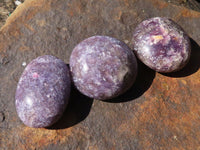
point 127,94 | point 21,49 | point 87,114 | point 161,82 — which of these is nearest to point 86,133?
point 87,114

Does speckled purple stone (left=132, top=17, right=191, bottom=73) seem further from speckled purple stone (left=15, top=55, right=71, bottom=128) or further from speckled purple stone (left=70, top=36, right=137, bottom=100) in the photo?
speckled purple stone (left=15, top=55, right=71, bottom=128)

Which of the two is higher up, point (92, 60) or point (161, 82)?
point (92, 60)

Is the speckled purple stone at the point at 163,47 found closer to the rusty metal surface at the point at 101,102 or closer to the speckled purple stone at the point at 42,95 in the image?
the rusty metal surface at the point at 101,102

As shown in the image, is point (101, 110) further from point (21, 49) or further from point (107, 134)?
point (21, 49)

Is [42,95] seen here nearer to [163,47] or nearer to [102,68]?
[102,68]

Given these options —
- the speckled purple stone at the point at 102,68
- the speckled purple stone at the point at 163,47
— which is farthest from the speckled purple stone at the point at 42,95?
the speckled purple stone at the point at 163,47
